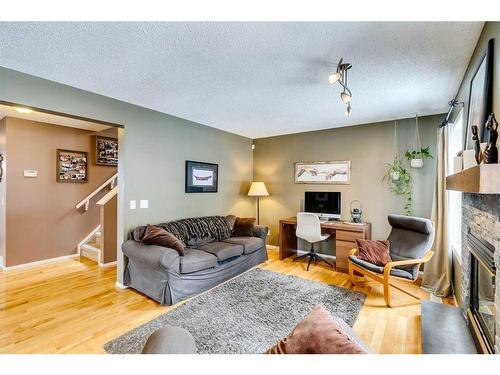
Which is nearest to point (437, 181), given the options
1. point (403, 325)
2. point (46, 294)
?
point (403, 325)

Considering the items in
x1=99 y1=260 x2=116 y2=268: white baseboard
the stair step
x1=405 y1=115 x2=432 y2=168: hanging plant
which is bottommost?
x1=99 y1=260 x2=116 y2=268: white baseboard

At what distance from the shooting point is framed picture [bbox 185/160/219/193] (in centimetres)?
388

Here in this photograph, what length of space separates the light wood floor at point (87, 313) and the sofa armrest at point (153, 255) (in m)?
0.45

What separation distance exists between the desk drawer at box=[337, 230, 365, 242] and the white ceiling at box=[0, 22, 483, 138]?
5.86ft

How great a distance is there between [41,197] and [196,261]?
3.12 metres

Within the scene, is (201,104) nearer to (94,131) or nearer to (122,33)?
(122,33)

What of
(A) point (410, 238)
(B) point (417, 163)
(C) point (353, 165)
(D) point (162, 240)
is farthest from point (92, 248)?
(B) point (417, 163)

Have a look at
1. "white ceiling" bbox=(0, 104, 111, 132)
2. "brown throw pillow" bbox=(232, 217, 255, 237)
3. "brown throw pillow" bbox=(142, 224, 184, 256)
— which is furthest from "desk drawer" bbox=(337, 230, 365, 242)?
"white ceiling" bbox=(0, 104, 111, 132)

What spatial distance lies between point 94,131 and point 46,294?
2.93m

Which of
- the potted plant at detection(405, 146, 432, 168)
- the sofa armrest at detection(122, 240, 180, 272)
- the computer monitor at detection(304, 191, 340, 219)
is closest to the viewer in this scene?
the sofa armrest at detection(122, 240, 180, 272)

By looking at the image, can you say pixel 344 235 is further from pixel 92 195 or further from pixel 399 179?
pixel 92 195

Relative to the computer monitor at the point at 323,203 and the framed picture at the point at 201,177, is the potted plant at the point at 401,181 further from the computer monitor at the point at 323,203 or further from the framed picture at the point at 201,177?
the framed picture at the point at 201,177

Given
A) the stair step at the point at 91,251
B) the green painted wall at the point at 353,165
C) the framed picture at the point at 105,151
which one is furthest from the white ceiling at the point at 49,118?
the green painted wall at the point at 353,165

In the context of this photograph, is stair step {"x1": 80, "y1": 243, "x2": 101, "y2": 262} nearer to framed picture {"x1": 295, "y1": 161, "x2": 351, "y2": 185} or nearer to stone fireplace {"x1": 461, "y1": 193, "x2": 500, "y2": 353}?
framed picture {"x1": 295, "y1": 161, "x2": 351, "y2": 185}
